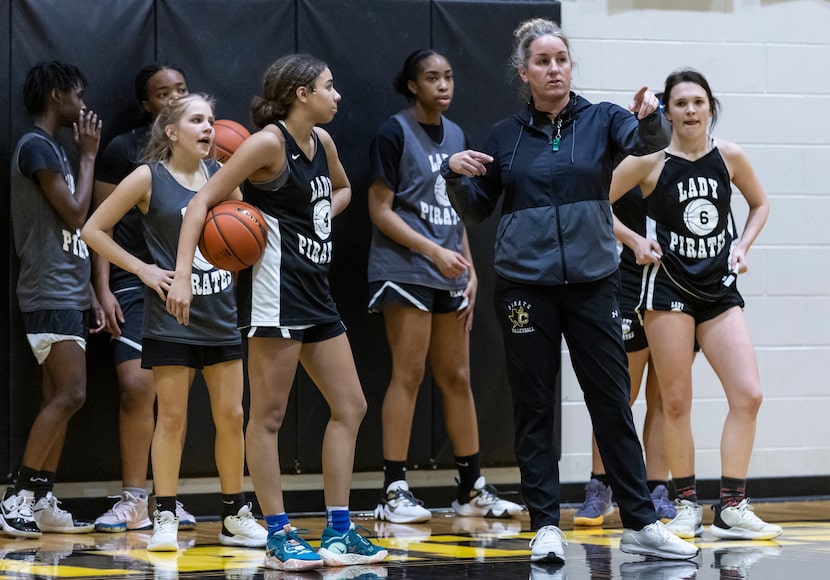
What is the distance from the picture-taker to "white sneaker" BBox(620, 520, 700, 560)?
13.0 feet

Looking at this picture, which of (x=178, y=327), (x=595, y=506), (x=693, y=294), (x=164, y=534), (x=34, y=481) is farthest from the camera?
(x=595, y=506)

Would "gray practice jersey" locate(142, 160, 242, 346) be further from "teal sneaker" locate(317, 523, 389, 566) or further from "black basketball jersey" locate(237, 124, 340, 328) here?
"teal sneaker" locate(317, 523, 389, 566)

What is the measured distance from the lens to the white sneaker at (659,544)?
13.0 feet

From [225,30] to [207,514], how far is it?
2.32 metres

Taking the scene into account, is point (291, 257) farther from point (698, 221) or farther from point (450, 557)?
point (698, 221)

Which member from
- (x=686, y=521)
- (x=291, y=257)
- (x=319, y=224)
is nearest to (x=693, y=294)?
(x=686, y=521)

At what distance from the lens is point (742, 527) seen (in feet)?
15.4

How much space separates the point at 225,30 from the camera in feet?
18.9

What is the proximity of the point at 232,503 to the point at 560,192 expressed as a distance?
6.07 ft

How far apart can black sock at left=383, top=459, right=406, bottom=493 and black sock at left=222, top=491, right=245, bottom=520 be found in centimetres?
96

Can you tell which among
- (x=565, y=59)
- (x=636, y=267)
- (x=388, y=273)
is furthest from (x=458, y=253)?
(x=565, y=59)

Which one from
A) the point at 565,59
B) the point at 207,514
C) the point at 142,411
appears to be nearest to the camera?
the point at 565,59

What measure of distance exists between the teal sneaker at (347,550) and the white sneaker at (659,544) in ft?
2.82

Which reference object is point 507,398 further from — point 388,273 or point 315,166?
point 315,166
